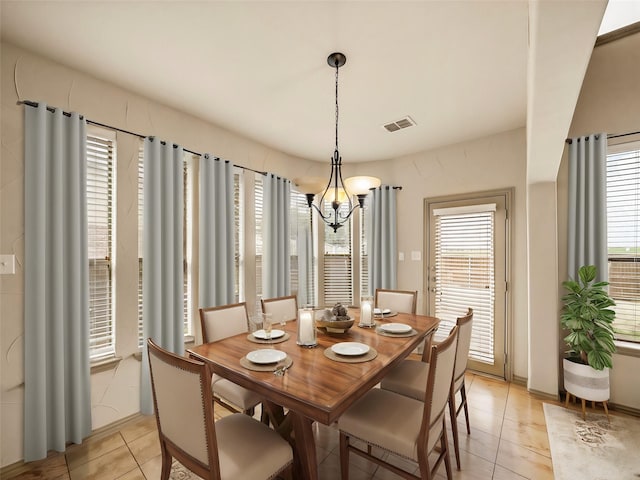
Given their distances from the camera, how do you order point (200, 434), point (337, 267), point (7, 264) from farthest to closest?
1. point (337, 267)
2. point (7, 264)
3. point (200, 434)

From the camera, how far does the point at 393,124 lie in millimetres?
3090

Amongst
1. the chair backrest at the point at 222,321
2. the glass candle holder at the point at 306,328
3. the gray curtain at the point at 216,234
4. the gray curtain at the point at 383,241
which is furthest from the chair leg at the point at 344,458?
the gray curtain at the point at 383,241

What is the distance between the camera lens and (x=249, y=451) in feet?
4.42

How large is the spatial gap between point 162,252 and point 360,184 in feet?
5.96

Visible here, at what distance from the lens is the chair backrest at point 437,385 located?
1.39 metres

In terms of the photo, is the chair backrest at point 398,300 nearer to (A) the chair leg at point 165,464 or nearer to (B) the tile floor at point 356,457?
(B) the tile floor at point 356,457

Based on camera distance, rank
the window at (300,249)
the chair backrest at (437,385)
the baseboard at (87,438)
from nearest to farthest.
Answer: the chair backrest at (437,385) < the baseboard at (87,438) < the window at (300,249)

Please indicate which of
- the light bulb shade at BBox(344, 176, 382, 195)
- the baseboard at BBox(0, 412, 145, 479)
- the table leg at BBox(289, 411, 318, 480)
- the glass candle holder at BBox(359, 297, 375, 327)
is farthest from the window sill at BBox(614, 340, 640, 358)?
the baseboard at BBox(0, 412, 145, 479)

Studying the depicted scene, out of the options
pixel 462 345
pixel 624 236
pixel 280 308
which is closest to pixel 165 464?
pixel 280 308

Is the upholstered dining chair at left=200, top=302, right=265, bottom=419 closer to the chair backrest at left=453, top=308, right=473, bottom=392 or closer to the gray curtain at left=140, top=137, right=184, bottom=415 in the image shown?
the gray curtain at left=140, top=137, right=184, bottom=415

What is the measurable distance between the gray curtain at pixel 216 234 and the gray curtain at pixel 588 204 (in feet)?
10.8

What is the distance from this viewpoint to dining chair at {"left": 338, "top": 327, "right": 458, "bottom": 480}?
141cm

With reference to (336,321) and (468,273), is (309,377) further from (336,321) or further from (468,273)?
(468,273)

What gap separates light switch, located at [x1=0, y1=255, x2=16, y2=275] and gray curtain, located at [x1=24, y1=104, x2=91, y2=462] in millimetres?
67
